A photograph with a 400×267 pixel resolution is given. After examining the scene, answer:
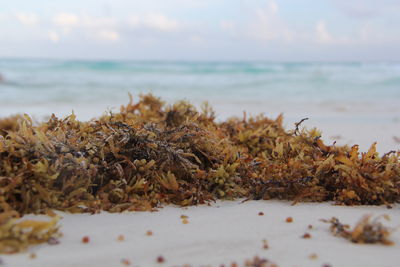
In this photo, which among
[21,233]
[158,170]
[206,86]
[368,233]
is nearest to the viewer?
[21,233]

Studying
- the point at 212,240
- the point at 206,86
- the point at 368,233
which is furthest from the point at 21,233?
the point at 206,86

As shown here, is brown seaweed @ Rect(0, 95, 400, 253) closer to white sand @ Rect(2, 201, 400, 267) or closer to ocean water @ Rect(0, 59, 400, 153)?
white sand @ Rect(2, 201, 400, 267)

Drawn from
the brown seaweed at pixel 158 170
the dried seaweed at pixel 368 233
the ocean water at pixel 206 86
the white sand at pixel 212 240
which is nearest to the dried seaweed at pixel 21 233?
the white sand at pixel 212 240

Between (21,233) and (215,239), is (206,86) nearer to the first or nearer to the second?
(215,239)

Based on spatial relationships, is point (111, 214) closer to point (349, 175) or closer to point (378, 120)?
point (349, 175)

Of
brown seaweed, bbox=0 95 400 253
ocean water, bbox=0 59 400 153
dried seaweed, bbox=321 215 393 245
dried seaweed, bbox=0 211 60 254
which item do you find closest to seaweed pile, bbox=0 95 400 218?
brown seaweed, bbox=0 95 400 253

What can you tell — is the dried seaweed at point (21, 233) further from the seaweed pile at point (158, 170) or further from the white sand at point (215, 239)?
the seaweed pile at point (158, 170)

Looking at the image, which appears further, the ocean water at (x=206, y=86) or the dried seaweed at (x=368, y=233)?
the ocean water at (x=206, y=86)
